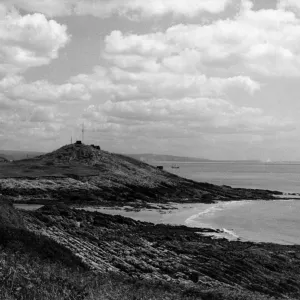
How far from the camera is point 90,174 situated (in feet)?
264

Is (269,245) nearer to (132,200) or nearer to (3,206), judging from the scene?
(3,206)

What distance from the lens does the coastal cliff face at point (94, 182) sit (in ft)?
223

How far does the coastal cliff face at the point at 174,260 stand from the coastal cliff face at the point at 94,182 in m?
33.6

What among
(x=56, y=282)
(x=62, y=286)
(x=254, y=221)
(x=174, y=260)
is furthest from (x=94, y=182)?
(x=62, y=286)

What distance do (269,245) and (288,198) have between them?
54.5m

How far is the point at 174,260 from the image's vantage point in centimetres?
2478

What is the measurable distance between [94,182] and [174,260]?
52.2 m

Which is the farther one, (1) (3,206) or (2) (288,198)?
(2) (288,198)

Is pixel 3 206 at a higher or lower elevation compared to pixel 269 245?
higher

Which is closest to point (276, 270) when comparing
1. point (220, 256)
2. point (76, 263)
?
point (220, 256)

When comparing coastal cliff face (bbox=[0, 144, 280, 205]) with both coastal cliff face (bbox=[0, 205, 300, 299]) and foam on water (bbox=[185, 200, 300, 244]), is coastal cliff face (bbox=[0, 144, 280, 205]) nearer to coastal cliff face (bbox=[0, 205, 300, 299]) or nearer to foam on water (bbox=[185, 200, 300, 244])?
foam on water (bbox=[185, 200, 300, 244])

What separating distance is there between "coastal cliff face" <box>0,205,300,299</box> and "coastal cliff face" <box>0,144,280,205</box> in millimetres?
33585

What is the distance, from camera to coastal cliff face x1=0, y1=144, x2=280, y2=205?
67.9 metres

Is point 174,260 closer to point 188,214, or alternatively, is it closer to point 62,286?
point 62,286
